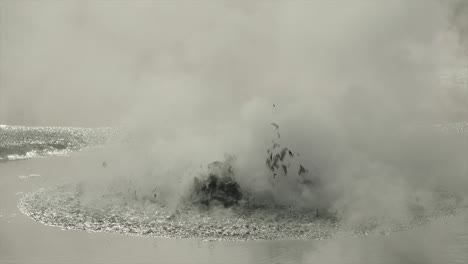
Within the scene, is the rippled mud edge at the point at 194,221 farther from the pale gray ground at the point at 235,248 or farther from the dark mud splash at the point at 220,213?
the pale gray ground at the point at 235,248

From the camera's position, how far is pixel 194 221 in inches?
562

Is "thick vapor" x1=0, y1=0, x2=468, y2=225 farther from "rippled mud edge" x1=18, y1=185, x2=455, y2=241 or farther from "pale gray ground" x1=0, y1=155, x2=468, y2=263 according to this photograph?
"pale gray ground" x1=0, y1=155, x2=468, y2=263

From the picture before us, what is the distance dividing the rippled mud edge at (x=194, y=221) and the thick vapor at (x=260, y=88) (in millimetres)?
676

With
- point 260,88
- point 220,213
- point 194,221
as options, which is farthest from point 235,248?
point 260,88

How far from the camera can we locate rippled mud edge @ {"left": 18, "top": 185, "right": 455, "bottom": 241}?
13.5 meters

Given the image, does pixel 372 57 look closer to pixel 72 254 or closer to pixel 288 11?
pixel 288 11

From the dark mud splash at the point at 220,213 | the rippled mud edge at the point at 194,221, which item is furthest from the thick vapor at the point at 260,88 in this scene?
the rippled mud edge at the point at 194,221

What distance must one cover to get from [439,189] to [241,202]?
5.20 m

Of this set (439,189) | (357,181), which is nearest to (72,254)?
(357,181)

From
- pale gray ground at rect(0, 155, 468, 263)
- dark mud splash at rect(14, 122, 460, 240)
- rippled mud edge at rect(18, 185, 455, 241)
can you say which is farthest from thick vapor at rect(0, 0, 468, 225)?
pale gray ground at rect(0, 155, 468, 263)

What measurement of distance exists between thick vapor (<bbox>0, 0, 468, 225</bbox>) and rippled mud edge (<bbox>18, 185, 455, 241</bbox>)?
2.22ft

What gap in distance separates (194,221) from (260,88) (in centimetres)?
1654

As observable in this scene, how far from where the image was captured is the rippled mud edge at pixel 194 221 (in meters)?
13.5

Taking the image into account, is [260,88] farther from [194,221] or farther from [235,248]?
[235,248]
